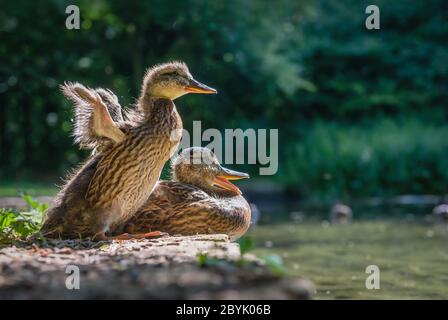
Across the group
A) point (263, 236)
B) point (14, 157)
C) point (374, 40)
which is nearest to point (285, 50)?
point (374, 40)

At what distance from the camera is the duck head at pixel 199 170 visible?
5.99 metres

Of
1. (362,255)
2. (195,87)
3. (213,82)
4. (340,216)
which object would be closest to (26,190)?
(362,255)

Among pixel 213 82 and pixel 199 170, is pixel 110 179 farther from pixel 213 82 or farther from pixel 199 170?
pixel 213 82

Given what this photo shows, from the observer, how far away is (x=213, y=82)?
21.8 metres

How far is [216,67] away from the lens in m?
21.7

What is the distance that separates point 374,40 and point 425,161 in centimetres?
651

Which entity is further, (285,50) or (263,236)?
(285,50)

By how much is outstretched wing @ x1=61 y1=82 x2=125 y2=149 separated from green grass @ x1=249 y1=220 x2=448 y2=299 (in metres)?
2.06

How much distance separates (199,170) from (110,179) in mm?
1291

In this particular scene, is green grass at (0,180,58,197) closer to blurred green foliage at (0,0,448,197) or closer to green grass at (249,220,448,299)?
green grass at (249,220,448,299)

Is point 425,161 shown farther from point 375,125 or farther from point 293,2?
point 293,2

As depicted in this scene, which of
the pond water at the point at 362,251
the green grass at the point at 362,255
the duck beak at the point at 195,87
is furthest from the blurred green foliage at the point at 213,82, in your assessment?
the duck beak at the point at 195,87

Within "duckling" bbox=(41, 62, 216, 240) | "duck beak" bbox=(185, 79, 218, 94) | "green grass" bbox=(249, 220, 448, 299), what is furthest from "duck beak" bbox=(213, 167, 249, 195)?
"green grass" bbox=(249, 220, 448, 299)

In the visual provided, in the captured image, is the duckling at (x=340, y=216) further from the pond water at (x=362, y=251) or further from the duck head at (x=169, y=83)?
the duck head at (x=169, y=83)
